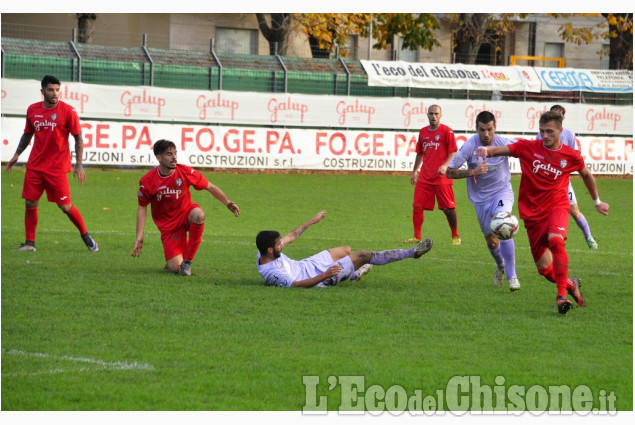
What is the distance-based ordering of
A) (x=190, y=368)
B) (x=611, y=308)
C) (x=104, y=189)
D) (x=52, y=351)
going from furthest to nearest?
(x=104, y=189) < (x=611, y=308) < (x=52, y=351) < (x=190, y=368)

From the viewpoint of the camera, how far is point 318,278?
31.9ft

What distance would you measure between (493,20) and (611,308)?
30465mm

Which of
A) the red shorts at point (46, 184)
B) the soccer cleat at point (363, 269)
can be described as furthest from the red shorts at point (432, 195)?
the red shorts at point (46, 184)

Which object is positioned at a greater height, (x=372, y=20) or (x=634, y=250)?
(x=372, y=20)

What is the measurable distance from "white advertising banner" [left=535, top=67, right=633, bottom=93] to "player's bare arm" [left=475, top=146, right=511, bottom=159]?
79.6 ft

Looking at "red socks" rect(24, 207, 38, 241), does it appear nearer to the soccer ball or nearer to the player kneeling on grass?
the player kneeling on grass

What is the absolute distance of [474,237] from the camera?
1599 cm

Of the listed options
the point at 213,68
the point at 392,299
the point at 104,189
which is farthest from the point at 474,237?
the point at 213,68

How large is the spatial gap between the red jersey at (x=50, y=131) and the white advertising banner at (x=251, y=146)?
12570 millimetres

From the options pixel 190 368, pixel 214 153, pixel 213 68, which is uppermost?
pixel 213 68

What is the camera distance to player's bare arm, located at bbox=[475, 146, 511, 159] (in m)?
8.63

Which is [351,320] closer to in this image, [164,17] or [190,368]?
[190,368]

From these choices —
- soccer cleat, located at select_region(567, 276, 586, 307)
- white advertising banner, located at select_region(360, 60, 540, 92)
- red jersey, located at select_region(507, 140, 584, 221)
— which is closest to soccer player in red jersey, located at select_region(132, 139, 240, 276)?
red jersey, located at select_region(507, 140, 584, 221)

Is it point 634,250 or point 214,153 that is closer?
point 634,250
